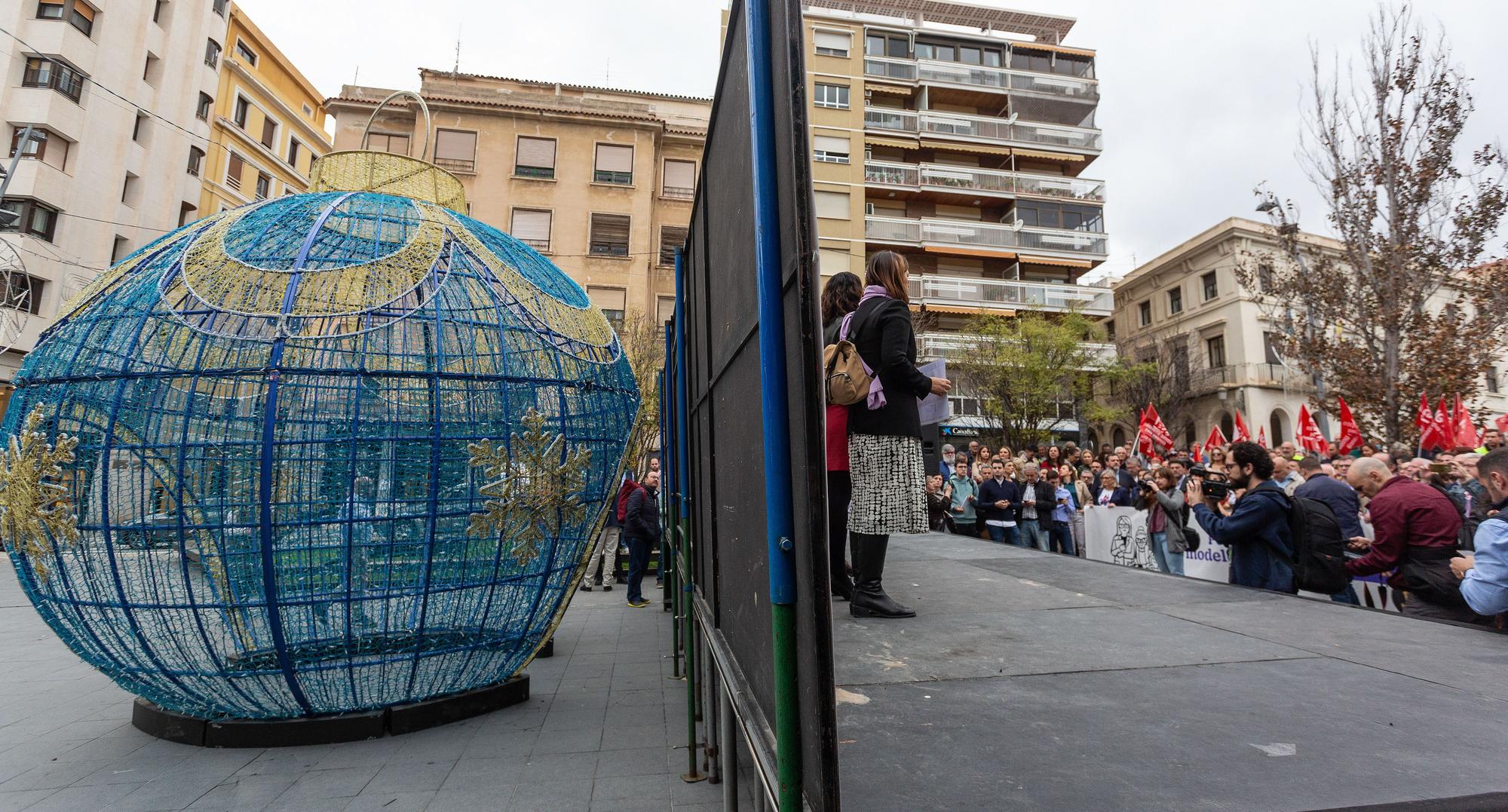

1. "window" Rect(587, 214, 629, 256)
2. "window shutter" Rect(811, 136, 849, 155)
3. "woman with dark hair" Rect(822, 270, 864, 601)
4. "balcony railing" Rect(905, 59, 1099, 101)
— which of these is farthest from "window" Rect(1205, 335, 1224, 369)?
"woman with dark hair" Rect(822, 270, 864, 601)

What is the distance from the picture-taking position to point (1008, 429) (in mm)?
24672

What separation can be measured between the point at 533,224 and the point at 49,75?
14.9m

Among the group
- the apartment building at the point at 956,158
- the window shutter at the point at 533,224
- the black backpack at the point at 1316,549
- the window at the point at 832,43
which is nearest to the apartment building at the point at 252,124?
the window shutter at the point at 533,224

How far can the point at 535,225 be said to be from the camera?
2584cm

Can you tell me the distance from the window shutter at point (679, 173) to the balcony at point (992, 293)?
10625 millimetres

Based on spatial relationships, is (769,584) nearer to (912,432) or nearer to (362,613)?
(912,432)

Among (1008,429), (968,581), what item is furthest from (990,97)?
(968,581)

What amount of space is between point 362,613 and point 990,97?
3763 centimetres

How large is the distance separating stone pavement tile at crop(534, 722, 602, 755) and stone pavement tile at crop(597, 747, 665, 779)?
15 centimetres

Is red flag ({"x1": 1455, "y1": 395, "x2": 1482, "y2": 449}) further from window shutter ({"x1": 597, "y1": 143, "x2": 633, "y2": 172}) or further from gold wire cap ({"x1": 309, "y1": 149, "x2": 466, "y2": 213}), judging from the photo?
window shutter ({"x1": 597, "y1": 143, "x2": 633, "y2": 172})

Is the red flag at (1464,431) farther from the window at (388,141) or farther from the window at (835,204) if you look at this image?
the window at (388,141)

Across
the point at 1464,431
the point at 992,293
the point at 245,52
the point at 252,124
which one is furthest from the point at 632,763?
the point at 245,52

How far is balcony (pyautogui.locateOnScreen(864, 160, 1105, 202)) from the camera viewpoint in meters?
31.2

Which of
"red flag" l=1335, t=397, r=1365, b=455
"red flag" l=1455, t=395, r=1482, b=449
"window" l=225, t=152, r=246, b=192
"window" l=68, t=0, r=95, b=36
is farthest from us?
"window" l=225, t=152, r=246, b=192
